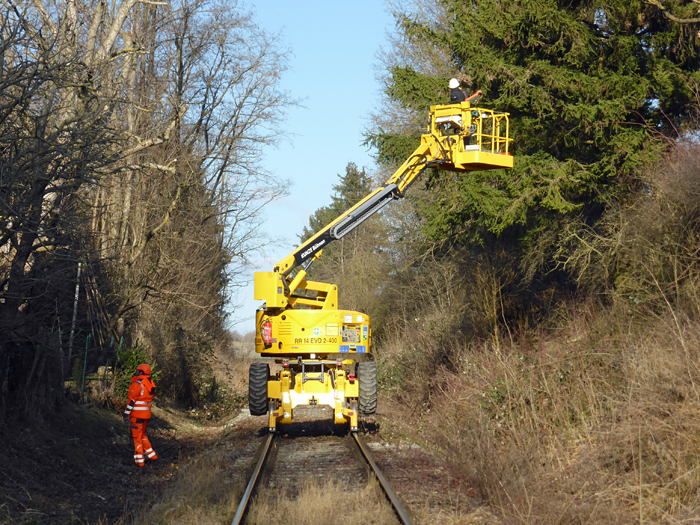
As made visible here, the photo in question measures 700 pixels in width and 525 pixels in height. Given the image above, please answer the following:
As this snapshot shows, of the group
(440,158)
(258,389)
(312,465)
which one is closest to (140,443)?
(258,389)

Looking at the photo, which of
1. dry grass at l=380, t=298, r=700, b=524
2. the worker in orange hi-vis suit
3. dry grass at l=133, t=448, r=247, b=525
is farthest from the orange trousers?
dry grass at l=380, t=298, r=700, b=524

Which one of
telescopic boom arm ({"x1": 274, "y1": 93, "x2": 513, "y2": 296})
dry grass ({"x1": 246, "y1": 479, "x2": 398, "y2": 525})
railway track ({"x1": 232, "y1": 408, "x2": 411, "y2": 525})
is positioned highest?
telescopic boom arm ({"x1": 274, "y1": 93, "x2": 513, "y2": 296})

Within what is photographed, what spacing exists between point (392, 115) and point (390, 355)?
10237 mm

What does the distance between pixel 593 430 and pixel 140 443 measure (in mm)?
7832

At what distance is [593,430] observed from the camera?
8.48 m

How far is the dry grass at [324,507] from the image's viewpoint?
25.7 ft

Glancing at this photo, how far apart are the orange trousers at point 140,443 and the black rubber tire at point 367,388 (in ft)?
14.5

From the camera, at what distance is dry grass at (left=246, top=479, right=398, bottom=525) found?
25.7ft

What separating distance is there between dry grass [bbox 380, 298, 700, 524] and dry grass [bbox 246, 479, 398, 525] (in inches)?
52.7

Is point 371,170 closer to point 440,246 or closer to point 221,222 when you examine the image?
point 221,222

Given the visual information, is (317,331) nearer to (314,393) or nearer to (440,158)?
(314,393)

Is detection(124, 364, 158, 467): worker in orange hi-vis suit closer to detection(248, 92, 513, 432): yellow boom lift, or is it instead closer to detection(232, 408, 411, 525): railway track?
detection(232, 408, 411, 525): railway track

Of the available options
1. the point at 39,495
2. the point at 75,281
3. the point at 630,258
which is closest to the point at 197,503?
the point at 39,495

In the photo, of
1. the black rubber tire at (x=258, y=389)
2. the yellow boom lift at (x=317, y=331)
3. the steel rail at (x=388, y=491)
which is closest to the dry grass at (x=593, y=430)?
the steel rail at (x=388, y=491)
